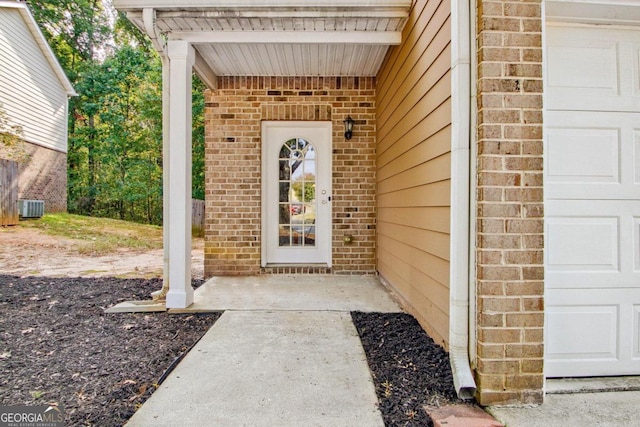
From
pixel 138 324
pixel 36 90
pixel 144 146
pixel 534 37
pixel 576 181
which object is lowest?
pixel 138 324

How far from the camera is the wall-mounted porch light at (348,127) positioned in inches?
171

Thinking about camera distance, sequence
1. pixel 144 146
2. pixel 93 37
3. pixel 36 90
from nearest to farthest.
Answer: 1. pixel 36 90
2. pixel 144 146
3. pixel 93 37

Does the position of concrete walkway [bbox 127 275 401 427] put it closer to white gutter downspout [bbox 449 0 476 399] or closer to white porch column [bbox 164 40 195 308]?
white porch column [bbox 164 40 195 308]

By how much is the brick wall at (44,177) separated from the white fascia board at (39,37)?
2.33 m

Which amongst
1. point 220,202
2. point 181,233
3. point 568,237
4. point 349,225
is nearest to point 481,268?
point 568,237

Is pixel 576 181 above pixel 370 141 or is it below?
below

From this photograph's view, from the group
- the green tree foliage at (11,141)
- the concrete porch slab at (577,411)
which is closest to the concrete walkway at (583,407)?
the concrete porch slab at (577,411)

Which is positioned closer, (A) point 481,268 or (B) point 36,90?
(A) point 481,268

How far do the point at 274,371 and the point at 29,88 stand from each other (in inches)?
468

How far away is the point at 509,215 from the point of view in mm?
1593

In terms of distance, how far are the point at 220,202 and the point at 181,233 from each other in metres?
1.38

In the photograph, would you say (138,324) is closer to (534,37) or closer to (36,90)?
(534,37)

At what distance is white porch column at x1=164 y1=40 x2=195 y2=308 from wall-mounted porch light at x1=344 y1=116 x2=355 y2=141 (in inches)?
77.2

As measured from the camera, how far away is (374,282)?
407 centimetres
